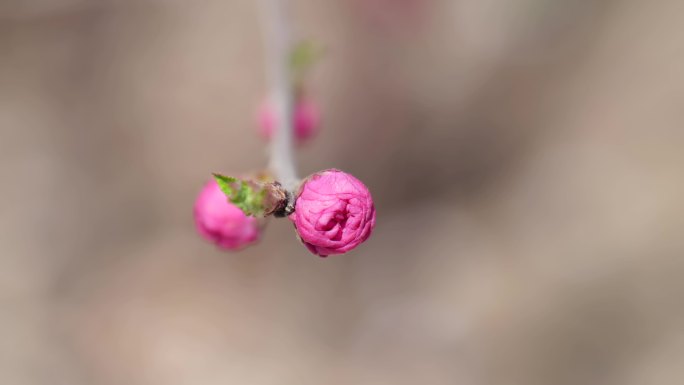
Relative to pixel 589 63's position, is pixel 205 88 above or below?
below

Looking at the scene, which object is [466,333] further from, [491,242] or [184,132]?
[184,132]

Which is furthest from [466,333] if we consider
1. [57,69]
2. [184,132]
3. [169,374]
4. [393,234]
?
[57,69]

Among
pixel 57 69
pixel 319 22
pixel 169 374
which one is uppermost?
pixel 319 22

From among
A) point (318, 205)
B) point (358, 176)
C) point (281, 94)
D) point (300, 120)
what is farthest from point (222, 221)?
point (358, 176)

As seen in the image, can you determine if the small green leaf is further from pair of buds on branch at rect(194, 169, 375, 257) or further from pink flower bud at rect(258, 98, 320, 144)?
pink flower bud at rect(258, 98, 320, 144)

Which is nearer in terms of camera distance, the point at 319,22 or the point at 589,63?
the point at 589,63

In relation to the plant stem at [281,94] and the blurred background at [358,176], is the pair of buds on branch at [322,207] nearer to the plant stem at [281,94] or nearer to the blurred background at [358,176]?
the plant stem at [281,94]
